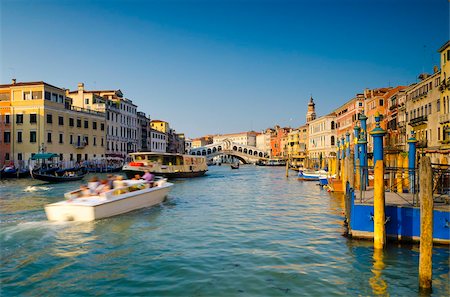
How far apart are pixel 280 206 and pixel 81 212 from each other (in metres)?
7.98

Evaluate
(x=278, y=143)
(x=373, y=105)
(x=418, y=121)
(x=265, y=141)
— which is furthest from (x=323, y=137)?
(x=265, y=141)

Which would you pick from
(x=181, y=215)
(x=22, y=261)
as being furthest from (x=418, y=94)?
(x=22, y=261)

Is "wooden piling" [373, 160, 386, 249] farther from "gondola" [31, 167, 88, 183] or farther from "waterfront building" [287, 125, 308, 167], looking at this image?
"waterfront building" [287, 125, 308, 167]

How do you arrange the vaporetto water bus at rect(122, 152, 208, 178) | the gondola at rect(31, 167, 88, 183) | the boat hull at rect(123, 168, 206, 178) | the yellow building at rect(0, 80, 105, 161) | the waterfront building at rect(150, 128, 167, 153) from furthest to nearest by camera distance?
the waterfront building at rect(150, 128, 167, 153) < the yellow building at rect(0, 80, 105, 161) < the vaporetto water bus at rect(122, 152, 208, 178) < the boat hull at rect(123, 168, 206, 178) < the gondola at rect(31, 167, 88, 183)

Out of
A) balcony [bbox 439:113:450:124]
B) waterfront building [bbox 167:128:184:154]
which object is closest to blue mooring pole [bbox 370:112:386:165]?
balcony [bbox 439:113:450:124]

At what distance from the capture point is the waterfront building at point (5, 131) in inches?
1357

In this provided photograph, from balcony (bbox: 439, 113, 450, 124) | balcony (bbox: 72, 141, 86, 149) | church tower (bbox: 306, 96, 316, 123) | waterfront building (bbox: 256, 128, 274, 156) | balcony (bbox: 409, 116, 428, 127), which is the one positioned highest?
church tower (bbox: 306, 96, 316, 123)

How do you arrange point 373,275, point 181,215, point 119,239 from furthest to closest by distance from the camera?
point 181,215, point 119,239, point 373,275

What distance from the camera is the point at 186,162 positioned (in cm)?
3519

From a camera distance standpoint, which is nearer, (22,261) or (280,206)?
(22,261)

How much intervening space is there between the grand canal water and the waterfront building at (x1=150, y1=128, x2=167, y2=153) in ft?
177

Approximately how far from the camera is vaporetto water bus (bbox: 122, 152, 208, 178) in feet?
92.9

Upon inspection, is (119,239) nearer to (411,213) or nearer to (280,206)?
(411,213)

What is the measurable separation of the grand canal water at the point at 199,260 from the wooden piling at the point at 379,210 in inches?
11.8
